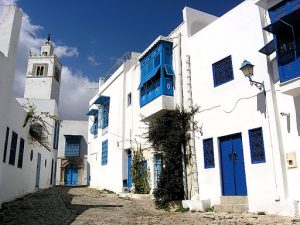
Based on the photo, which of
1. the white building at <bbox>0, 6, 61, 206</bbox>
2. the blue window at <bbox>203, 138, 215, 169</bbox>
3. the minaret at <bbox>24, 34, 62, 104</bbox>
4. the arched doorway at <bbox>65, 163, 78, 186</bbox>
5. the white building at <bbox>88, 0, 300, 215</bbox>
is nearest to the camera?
the white building at <bbox>88, 0, 300, 215</bbox>

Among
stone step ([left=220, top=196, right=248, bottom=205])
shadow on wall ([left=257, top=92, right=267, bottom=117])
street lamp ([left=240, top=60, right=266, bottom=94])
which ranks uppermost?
street lamp ([left=240, top=60, right=266, bottom=94])

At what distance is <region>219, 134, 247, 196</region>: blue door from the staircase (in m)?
0.38

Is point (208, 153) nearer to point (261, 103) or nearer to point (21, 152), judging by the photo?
point (261, 103)

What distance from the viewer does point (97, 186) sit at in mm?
22156

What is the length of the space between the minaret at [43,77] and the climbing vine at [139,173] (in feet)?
72.5

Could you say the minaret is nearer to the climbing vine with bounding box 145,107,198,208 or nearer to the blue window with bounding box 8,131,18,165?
the blue window with bounding box 8,131,18,165

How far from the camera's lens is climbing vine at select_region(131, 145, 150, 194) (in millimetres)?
15094

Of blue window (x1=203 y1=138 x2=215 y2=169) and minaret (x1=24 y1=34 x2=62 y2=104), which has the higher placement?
minaret (x1=24 y1=34 x2=62 y2=104)

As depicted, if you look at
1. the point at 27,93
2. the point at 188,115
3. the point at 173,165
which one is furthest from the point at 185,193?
the point at 27,93

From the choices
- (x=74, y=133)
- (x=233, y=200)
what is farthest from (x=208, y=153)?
(x=74, y=133)

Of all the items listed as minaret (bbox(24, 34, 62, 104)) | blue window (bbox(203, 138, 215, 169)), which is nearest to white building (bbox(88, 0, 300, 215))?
blue window (bbox(203, 138, 215, 169))

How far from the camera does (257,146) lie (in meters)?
9.45

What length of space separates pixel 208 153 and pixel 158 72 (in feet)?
15.4

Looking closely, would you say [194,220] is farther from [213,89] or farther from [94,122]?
[94,122]
